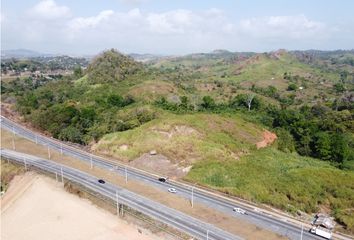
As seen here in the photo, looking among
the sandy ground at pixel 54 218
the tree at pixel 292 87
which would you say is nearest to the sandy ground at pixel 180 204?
the sandy ground at pixel 54 218

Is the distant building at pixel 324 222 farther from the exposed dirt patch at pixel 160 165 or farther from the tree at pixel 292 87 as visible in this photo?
the tree at pixel 292 87

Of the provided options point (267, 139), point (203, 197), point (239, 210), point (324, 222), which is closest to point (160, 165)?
point (203, 197)

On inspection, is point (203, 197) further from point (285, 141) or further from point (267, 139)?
point (285, 141)

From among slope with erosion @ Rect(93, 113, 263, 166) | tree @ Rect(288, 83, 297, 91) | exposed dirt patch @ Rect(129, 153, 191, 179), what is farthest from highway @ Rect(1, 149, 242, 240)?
tree @ Rect(288, 83, 297, 91)

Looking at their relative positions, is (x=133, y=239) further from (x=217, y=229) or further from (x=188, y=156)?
(x=188, y=156)

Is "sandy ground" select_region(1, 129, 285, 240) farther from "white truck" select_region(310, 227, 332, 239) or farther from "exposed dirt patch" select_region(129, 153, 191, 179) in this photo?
"exposed dirt patch" select_region(129, 153, 191, 179)

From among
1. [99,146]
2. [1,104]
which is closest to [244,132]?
[99,146]
